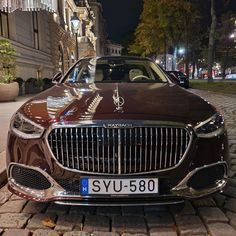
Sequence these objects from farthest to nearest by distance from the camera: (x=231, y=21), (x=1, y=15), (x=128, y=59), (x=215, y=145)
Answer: (x=231, y=21), (x=1, y=15), (x=128, y=59), (x=215, y=145)

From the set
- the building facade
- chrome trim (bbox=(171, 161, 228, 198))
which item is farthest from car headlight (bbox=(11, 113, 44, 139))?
the building facade

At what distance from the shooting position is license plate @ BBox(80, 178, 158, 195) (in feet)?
10.3

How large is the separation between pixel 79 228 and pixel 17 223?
0.56 metres

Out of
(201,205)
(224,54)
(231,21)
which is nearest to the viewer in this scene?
(201,205)

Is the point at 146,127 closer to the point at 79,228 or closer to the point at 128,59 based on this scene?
the point at 79,228

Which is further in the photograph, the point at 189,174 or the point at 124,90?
the point at 124,90

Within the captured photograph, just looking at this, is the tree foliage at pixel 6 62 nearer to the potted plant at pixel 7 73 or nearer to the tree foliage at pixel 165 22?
the potted plant at pixel 7 73

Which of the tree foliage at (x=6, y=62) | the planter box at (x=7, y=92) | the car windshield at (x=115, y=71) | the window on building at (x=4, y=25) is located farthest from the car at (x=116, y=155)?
the window on building at (x=4, y=25)

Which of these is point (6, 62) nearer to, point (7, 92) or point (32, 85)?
point (7, 92)

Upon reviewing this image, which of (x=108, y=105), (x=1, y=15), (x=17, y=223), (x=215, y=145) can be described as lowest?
(x=17, y=223)

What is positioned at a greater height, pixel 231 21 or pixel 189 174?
pixel 231 21

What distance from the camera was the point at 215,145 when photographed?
339 centimetres

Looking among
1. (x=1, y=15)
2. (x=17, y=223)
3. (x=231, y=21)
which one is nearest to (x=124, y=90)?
(x=17, y=223)

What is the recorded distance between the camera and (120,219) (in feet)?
11.5
